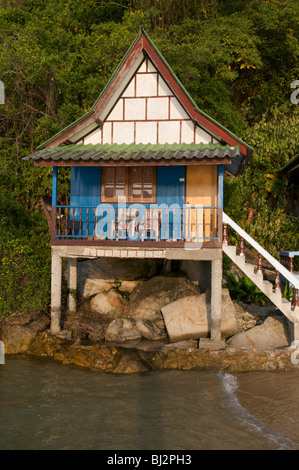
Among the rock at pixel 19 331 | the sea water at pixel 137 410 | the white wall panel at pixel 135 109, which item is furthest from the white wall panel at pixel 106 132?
the sea water at pixel 137 410

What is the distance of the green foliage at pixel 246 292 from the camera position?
17250 mm

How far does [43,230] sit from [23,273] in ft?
16.6

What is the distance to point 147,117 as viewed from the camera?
15117 mm

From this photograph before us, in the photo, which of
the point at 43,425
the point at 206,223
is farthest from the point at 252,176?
the point at 43,425

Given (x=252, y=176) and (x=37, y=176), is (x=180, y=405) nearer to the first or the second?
(x=37, y=176)

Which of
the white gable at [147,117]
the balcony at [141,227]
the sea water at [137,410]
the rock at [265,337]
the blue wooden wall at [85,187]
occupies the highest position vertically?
the white gable at [147,117]

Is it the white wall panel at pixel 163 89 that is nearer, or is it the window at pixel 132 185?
the white wall panel at pixel 163 89

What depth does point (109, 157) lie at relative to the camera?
13.4 metres

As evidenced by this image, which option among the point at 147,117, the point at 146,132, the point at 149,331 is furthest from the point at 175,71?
the point at 149,331

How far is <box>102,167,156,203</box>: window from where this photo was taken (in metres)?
15.4

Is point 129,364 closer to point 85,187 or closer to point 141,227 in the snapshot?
point 141,227

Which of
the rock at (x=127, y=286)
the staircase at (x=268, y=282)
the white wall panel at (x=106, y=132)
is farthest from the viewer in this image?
the rock at (x=127, y=286)

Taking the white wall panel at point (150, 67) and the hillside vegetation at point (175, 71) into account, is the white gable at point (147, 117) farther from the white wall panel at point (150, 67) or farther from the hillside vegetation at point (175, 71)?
the hillside vegetation at point (175, 71)

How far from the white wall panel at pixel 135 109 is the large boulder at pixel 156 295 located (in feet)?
18.2
